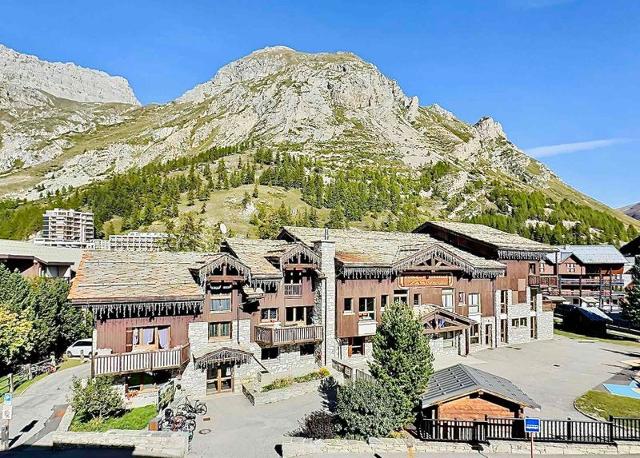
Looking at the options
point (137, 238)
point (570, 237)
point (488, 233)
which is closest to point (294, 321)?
point (488, 233)

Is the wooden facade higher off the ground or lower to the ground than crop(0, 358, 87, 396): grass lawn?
higher

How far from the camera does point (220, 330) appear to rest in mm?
26688

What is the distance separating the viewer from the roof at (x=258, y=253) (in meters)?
27.8

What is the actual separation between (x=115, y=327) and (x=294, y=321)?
37.6 ft

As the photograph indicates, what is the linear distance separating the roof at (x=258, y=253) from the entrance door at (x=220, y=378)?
18.9 ft

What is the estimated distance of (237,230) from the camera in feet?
310

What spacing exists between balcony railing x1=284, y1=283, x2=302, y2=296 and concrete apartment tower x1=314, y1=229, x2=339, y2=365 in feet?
4.51

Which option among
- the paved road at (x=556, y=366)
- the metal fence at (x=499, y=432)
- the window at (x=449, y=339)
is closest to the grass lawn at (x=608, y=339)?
the paved road at (x=556, y=366)

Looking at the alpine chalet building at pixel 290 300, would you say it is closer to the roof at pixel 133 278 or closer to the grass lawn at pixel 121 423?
the roof at pixel 133 278

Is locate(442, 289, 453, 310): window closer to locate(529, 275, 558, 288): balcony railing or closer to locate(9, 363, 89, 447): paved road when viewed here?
locate(529, 275, 558, 288): balcony railing

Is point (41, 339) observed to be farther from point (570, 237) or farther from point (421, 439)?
point (570, 237)

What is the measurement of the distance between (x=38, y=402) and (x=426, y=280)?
2668cm

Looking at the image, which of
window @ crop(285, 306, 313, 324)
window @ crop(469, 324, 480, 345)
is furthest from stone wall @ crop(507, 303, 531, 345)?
window @ crop(285, 306, 313, 324)

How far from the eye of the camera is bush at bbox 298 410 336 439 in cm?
1925
